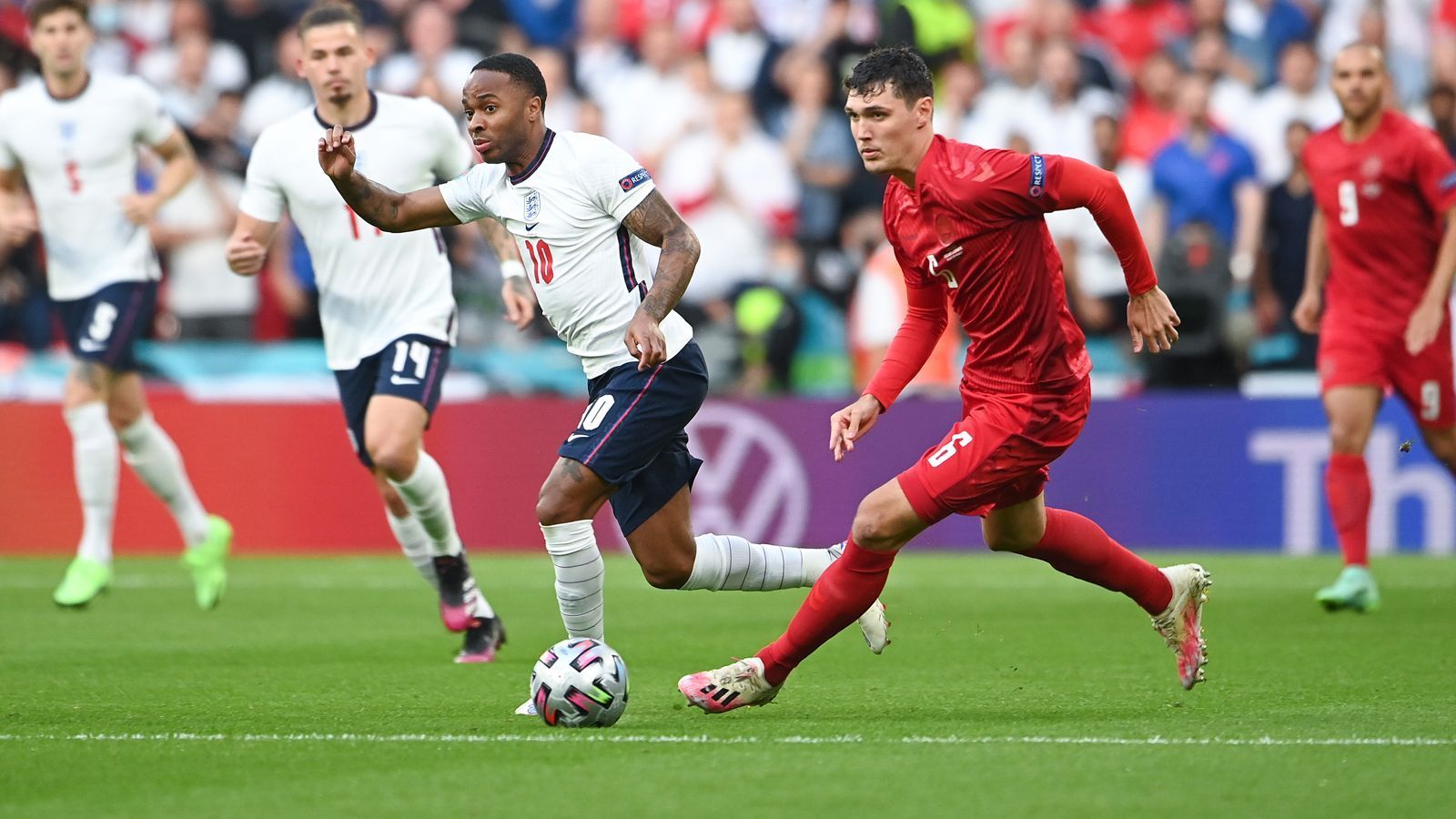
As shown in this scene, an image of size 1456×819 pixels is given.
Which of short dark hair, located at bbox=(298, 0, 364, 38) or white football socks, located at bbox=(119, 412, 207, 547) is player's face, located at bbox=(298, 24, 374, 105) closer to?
short dark hair, located at bbox=(298, 0, 364, 38)

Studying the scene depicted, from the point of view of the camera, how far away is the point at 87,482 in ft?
34.5

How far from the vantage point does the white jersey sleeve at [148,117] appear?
10469 millimetres

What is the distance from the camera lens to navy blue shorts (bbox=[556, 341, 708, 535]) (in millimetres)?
6547

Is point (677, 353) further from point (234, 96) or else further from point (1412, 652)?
point (234, 96)

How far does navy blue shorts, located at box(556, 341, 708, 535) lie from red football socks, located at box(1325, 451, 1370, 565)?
4.05 metres

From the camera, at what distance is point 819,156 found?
588 inches

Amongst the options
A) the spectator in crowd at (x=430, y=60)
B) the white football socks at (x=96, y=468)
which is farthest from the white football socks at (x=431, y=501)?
the spectator in crowd at (x=430, y=60)

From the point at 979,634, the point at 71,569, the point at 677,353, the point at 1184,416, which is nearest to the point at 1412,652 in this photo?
the point at 979,634

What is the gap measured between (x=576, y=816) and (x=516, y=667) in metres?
3.32

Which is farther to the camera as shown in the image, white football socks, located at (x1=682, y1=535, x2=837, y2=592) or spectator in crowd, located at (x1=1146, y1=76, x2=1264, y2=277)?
spectator in crowd, located at (x1=1146, y1=76, x2=1264, y2=277)

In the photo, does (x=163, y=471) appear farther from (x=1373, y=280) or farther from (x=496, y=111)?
(x=1373, y=280)

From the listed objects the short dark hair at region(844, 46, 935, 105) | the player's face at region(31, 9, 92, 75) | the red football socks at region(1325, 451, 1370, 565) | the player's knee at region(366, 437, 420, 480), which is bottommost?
the red football socks at region(1325, 451, 1370, 565)

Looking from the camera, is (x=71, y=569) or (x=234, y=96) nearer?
(x=71, y=569)

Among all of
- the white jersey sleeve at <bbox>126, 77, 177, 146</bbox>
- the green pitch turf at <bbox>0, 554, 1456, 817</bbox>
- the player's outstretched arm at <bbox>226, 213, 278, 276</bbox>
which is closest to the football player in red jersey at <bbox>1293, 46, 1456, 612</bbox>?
the green pitch turf at <bbox>0, 554, 1456, 817</bbox>
